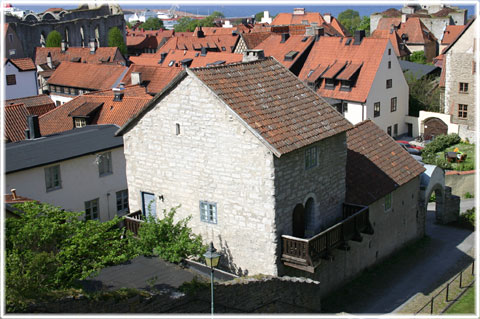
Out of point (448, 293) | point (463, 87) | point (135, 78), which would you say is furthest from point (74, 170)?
point (463, 87)

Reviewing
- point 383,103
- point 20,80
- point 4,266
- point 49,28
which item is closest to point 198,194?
point 4,266

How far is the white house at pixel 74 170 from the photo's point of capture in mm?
26422

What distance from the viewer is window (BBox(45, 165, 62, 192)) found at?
89.1ft

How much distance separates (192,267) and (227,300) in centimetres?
273

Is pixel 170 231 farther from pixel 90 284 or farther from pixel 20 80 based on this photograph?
pixel 20 80

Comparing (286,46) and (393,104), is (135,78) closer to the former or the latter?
(286,46)

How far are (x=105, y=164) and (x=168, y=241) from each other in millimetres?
8974

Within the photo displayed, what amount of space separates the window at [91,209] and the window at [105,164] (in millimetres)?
1356

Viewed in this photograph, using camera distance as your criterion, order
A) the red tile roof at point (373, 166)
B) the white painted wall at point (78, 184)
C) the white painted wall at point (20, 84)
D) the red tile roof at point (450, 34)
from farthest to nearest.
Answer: the red tile roof at point (450, 34) → the white painted wall at point (20, 84) → the white painted wall at point (78, 184) → the red tile roof at point (373, 166)

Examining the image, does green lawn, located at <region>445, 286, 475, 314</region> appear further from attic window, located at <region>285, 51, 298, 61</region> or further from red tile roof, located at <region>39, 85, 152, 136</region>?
attic window, located at <region>285, 51, 298, 61</region>

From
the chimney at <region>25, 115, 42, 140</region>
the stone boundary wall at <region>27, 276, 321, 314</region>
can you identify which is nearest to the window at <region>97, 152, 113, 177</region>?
Answer: the chimney at <region>25, 115, 42, 140</region>

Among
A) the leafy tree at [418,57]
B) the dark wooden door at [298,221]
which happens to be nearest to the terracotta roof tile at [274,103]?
the dark wooden door at [298,221]

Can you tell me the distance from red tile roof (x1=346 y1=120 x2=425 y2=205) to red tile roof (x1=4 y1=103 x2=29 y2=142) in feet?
63.5

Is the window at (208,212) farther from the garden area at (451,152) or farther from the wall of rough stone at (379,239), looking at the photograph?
the garden area at (451,152)
